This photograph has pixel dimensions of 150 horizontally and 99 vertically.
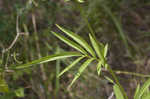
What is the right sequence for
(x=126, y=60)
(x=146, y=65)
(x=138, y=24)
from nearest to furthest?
(x=146, y=65) < (x=126, y=60) < (x=138, y=24)

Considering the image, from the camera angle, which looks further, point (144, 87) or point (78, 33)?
point (78, 33)

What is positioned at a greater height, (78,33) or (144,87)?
(144,87)

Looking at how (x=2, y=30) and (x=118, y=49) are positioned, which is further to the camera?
(x=118, y=49)

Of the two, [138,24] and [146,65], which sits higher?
[138,24]

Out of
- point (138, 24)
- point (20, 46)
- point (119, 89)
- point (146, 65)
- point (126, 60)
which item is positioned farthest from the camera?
point (138, 24)

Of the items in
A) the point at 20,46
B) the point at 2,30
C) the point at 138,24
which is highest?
the point at 2,30

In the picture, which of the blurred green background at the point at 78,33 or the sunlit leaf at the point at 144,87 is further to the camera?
the blurred green background at the point at 78,33

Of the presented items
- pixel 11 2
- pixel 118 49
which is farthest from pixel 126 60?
pixel 11 2

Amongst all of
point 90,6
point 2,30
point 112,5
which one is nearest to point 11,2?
point 2,30

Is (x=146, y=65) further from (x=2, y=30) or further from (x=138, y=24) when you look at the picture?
(x=2, y=30)

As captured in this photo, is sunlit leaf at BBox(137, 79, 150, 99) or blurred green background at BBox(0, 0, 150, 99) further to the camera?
blurred green background at BBox(0, 0, 150, 99)
